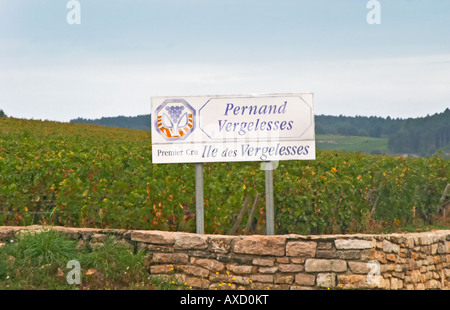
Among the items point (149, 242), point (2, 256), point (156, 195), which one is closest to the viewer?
point (2, 256)

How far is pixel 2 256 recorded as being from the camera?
7691 mm

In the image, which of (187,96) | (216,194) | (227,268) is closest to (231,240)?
(227,268)

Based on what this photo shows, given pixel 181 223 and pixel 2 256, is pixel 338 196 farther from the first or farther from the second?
pixel 2 256

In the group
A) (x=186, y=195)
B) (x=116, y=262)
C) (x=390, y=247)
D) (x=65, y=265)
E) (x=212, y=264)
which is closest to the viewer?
(x=65, y=265)

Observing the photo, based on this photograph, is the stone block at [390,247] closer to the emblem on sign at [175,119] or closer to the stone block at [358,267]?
the stone block at [358,267]

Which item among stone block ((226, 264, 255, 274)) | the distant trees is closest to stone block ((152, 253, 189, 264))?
stone block ((226, 264, 255, 274))

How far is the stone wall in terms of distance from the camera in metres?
7.89

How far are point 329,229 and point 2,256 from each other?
17.3 ft

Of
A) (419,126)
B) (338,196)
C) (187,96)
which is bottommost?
(338,196)

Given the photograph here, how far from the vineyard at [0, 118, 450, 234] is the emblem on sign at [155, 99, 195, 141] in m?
0.90

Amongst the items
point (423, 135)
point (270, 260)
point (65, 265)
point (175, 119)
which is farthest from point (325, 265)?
point (423, 135)

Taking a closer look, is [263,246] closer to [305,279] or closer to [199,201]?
[305,279]

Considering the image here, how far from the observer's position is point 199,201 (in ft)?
27.8

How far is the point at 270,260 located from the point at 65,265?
9.88 ft
